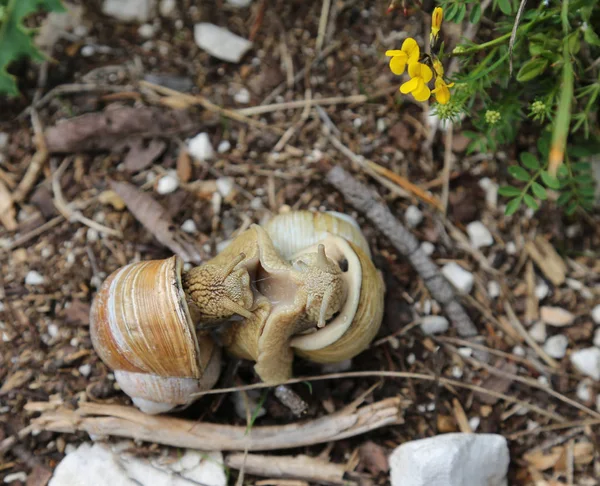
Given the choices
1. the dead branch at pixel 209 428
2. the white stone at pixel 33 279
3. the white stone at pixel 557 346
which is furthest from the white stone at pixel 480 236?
the white stone at pixel 33 279

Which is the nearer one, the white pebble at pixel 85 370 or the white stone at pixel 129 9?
the white pebble at pixel 85 370

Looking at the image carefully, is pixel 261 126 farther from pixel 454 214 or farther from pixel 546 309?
pixel 546 309

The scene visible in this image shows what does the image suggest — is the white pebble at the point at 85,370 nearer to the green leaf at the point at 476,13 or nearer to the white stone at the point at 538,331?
the white stone at the point at 538,331

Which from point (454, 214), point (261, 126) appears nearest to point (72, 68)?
point (261, 126)

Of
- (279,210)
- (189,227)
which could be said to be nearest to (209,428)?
(189,227)

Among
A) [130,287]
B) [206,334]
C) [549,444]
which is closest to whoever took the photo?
[130,287]

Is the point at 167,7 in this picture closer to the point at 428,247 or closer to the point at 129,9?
the point at 129,9
